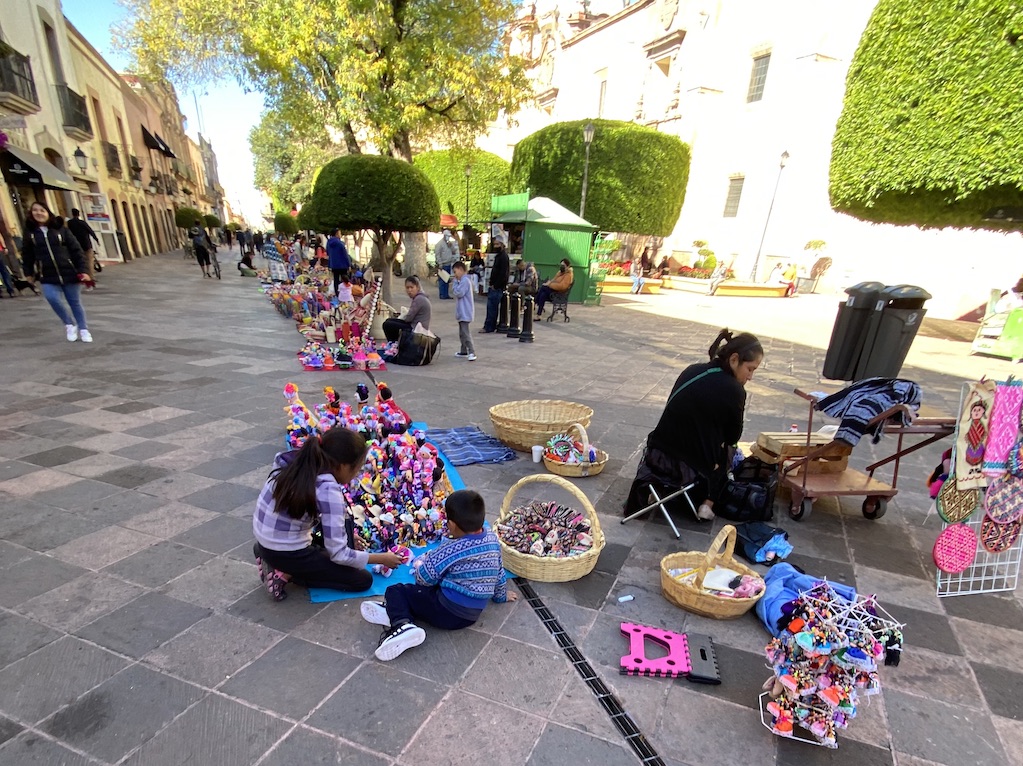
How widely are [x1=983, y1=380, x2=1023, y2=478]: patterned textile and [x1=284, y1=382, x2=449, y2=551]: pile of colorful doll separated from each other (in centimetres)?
332

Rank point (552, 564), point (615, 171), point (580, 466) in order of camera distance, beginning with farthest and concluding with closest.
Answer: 1. point (615, 171)
2. point (580, 466)
3. point (552, 564)

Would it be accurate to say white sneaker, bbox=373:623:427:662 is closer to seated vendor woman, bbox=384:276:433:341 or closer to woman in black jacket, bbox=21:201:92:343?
seated vendor woman, bbox=384:276:433:341

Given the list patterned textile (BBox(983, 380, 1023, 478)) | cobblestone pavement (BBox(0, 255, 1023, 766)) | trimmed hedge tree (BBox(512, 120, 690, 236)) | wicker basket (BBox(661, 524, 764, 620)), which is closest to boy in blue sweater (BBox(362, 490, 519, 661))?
cobblestone pavement (BBox(0, 255, 1023, 766))

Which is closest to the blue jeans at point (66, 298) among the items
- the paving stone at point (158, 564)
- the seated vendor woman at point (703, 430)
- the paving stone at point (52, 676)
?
the paving stone at point (158, 564)

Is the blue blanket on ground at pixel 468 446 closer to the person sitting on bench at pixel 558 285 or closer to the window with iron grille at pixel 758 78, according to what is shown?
the person sitting on bench at pixel 558 285

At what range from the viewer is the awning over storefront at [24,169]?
479 inches

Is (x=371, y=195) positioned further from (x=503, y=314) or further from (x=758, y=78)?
(x=758, y=78)

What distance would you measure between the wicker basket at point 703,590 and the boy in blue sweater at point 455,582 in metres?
1.05

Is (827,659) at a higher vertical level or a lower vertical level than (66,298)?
lower

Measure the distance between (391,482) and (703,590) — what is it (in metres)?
2.10

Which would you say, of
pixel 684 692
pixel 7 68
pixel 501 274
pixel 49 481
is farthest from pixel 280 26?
pixel 684 692

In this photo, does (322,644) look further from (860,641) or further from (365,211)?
(365,211)

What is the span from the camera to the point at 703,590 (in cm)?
278

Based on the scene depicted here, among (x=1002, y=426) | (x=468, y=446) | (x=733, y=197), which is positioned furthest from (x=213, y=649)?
(x=733, y=197)
